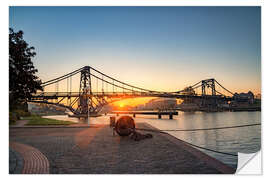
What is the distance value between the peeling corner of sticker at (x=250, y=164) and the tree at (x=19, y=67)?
10.6 metres

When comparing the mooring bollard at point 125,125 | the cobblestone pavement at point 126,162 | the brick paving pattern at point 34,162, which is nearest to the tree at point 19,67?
the brick paving pattern at point 34,162

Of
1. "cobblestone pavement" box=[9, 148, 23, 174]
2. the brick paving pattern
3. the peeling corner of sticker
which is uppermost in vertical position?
the brick paving pattern

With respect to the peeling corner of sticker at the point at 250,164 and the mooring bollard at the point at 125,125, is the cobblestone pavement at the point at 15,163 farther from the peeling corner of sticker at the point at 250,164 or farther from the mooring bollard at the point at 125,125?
the peeling corner of sticker at the point at 250,164

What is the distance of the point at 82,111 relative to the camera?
130 feet

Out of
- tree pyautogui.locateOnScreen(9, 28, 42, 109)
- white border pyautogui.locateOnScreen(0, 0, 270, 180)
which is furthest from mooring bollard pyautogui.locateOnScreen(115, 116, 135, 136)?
tree pyautogui.locateOnScreen(9, 28, 42, 109)

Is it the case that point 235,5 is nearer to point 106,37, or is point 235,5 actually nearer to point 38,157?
point 106,37

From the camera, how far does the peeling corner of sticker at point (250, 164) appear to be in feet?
19.8

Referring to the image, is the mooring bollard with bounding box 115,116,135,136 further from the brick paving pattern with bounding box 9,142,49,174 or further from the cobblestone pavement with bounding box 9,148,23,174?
the cobblestone pavement with bounding box 9,148,23,174

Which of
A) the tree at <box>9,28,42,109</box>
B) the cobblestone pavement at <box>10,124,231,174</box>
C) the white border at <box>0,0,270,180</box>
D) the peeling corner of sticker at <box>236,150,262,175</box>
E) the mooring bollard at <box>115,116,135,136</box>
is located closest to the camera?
the cobblestone pavement at <box>10,124,231,174</box>

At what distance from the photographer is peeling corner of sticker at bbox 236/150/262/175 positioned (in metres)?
6.03

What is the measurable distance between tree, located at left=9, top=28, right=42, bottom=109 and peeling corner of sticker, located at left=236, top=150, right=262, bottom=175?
10643 millimetres

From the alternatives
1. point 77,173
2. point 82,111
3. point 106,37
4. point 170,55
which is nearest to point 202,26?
point 170,55

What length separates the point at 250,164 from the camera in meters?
6.35
